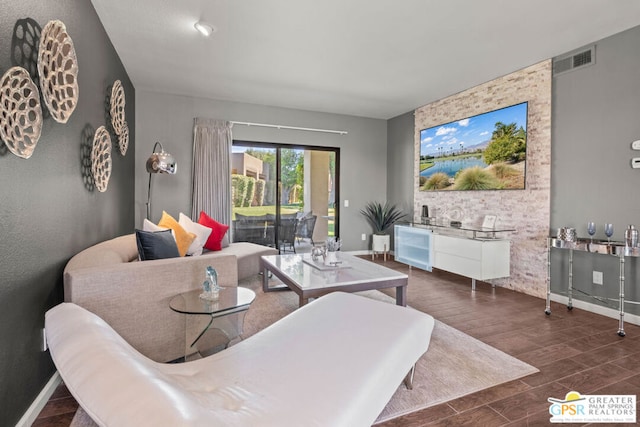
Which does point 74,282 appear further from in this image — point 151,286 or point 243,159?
point 243,159

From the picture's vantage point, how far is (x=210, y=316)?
5.84 feet

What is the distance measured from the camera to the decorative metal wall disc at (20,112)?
1430 millimetres

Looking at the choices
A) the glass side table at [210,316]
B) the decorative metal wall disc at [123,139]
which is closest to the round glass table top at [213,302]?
the glass side table at [210,316]

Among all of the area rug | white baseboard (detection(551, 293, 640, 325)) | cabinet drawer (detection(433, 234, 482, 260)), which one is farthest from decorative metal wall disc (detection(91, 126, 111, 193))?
white baseboard (detection(551, 293, 640, 325))

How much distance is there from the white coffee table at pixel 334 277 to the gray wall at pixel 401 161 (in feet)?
9.72

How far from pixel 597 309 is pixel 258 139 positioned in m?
4.98

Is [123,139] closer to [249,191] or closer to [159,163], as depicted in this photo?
[159,163]

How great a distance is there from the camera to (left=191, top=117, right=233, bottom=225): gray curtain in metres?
5.12

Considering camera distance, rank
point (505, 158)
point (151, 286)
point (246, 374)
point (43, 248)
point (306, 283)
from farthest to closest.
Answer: point (505, 158) < point (306, 283) < point (151, 286) < point (43, 248) < point (246, 374)

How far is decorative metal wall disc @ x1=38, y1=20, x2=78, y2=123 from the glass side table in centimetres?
131

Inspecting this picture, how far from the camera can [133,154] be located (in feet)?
15.6

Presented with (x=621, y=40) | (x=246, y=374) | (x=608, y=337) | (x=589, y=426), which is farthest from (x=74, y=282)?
(x=621, y=40)

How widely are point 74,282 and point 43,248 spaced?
0.32 metres

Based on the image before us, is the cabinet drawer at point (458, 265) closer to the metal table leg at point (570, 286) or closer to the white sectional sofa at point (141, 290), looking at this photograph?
the metal table leg at point (570, 286)
